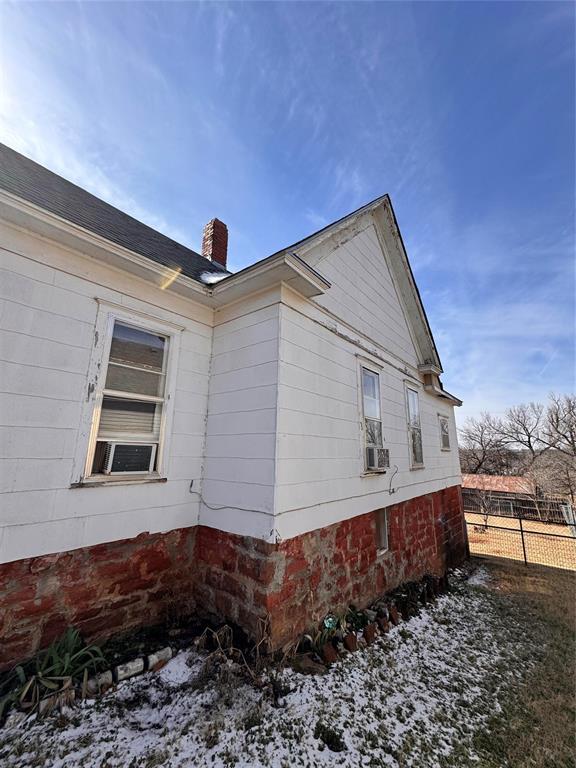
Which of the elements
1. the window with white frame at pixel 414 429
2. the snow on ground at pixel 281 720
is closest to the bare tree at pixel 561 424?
the window with white frame at pixel 414 429

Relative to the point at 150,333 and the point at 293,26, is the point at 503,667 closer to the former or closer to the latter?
the point at 150,333

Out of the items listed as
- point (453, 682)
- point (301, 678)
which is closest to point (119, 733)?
point (301, 678)

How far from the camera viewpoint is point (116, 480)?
3.16 meters

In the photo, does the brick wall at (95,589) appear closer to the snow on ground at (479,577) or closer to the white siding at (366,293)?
the white siding at (366,293)

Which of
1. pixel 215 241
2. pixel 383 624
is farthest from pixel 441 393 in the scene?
pixel 215 241

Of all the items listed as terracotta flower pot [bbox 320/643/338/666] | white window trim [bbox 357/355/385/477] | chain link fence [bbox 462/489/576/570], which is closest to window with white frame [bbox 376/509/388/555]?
white window trim [bbox 357/355/385/477]

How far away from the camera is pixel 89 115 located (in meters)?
4.45

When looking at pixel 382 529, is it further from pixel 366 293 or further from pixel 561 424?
pixel 561 424

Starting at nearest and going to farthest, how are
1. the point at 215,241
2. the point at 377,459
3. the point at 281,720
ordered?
the point at 281,720 < the point at 377,459 < the point at 215,241

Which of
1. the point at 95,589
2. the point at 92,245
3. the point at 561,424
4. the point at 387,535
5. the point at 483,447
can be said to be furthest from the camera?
the point at 483,447

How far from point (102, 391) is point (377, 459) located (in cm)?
414

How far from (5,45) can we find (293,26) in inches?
176

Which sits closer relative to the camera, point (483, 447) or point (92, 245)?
point (92, 245)

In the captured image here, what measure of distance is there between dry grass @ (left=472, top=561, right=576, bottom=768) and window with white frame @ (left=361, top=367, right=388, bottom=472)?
290 cm
